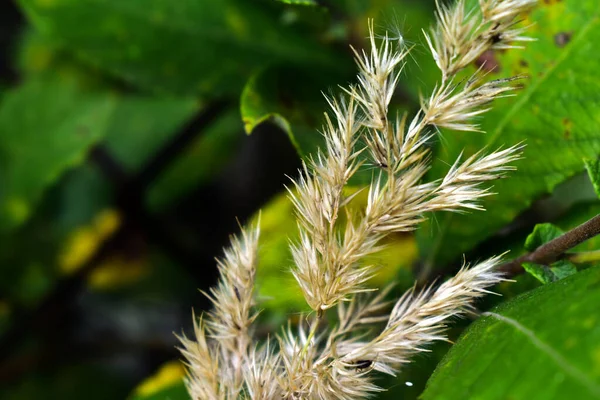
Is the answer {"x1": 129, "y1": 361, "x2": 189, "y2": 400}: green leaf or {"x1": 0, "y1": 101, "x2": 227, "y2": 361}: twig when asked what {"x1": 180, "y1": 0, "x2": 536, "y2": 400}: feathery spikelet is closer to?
{"x1": 129, "y1": 361, "x2": 189, "y2": 400}: green leaf

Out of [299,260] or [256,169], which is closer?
[299,260]

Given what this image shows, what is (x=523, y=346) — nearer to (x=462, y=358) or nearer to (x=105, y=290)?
(x=462, y=358)

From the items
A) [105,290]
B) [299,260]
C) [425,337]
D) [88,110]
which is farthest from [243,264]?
[105,290]

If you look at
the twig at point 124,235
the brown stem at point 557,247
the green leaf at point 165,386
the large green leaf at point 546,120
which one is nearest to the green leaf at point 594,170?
the brown stem at point 557,247

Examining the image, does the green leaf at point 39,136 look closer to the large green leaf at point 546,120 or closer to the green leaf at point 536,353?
the large green leaf at point 546,120

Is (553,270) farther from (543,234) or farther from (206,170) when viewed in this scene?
(206,170)

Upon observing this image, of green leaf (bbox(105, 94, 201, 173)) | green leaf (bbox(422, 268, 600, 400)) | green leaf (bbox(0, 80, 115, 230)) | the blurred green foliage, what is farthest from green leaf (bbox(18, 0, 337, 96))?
green leaf (bbox(422, 268, 600, 400))
